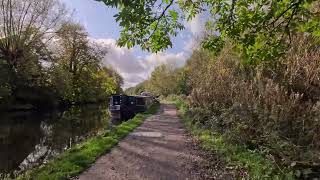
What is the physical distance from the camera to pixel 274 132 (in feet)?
30.2

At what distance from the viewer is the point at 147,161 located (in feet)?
36.2

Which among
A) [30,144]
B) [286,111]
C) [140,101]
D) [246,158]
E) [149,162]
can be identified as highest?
[140,101]

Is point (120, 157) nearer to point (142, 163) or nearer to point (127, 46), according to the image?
point (142, 163)

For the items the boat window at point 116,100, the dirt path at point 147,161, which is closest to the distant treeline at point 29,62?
the boat window at point 116,100

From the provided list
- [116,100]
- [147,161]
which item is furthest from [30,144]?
[116,100]

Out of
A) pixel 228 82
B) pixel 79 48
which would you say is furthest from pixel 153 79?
pixel 228 82

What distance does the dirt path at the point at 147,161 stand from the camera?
9.29 meters

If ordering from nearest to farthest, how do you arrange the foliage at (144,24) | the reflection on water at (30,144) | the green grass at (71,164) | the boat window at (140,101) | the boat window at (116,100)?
the foliage at (144,24) < the green grass at (71,164) < the reflection on water at (30,144) < the boat window at (116,100) < the boat window at (140,101)

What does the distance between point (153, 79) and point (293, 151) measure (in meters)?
89.2

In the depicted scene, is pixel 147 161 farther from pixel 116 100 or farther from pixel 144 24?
pixel 116 100

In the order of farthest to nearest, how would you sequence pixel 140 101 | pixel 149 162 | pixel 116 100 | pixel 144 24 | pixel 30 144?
pixel 140 101 → pixel 116 100 → pixel 30 144 → pixel 149 162 → pixel 144 24

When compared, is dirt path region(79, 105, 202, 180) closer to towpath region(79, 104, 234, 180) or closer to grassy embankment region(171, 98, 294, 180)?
towpath region(79, 104, 234, 180)

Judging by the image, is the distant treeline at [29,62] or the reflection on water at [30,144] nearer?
the reflection on water at [30,144]

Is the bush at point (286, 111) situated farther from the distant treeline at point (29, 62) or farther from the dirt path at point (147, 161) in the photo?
the distant treeline at point (29, 62)
